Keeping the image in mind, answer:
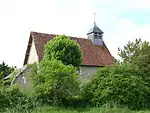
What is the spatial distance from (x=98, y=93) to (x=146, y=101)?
8.80 ft

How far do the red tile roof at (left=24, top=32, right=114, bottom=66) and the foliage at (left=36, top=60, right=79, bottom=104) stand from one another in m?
17.1

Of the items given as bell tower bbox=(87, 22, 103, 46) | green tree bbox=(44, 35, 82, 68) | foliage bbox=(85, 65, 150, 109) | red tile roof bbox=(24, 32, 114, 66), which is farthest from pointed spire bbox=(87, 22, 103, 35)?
foliage bbox=(85, 65, 150, 109)

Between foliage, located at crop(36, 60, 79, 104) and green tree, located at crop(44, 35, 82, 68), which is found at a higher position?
green tree, located at crop(44, 35, 82, 68)

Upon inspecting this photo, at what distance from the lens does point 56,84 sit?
59.4ft

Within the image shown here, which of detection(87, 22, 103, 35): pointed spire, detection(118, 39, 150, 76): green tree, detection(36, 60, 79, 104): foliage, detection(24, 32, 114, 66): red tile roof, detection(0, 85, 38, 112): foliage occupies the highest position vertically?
detection(87, 22, 103, 35): pointed spire

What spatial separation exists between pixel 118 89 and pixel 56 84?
3275 millimetres

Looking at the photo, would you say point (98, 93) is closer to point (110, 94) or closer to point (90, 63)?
point (110, 94)

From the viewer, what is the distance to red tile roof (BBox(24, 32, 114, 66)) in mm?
36981

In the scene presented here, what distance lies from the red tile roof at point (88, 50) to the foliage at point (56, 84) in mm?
17098

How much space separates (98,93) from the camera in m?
18.2

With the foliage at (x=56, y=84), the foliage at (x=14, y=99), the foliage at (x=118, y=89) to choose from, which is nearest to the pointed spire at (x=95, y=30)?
the foliage at (x=118, y=89)

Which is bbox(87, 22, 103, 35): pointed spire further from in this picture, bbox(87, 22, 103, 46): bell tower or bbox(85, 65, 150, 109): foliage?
bbox(85, 65, 150, 109): foliage

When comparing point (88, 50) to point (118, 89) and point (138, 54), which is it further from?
point (118, 89)

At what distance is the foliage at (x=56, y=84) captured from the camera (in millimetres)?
18062
